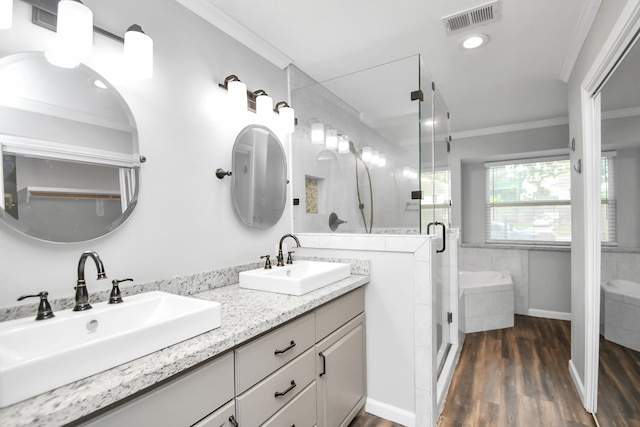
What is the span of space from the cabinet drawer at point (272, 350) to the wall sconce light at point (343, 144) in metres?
1.47

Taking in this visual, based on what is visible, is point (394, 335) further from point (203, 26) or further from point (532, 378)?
point (203, 26)

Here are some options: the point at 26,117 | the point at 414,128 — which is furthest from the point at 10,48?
the point at 414,128

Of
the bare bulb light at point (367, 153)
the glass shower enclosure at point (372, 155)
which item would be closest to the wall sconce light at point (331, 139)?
the glass shower enclosure at point (372, 155)

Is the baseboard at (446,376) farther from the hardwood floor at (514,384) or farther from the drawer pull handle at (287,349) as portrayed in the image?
the drawer pull handle at (287,349)

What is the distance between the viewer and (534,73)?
2.53 m

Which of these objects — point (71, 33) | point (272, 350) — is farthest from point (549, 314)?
point (71, 33)

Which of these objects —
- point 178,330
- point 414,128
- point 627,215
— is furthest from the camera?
point 414,128

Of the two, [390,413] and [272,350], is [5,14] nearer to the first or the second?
[272,350]

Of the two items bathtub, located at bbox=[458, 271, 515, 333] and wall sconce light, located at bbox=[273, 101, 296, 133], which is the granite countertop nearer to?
wall sconce light, located at bbox=[273, 101, 296, 133]

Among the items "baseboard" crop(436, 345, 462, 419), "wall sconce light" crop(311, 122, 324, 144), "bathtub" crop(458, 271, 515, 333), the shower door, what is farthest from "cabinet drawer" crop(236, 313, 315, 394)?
"bathtub" crop(458, 271, 515, 333)

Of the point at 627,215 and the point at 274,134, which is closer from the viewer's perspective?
the point at 627,215

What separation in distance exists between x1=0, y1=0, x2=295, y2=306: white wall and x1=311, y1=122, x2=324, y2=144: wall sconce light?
0.62 metres

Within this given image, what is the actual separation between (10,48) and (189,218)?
0.88 m

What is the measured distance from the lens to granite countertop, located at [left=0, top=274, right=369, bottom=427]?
644mm
